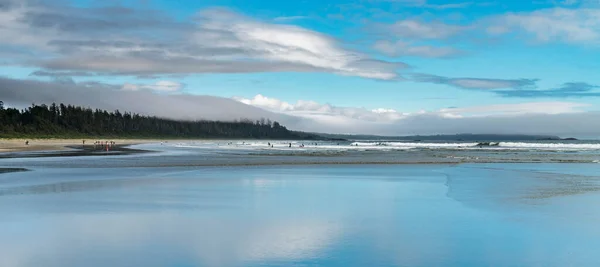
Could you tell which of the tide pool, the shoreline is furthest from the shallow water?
the shoreline

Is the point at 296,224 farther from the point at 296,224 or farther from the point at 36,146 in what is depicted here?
the point at 36,146

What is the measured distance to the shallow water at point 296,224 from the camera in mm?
8203

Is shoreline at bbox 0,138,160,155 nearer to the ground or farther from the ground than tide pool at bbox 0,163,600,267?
farther from the ground

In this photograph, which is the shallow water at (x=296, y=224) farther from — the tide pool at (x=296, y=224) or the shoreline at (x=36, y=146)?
the shoreline at (x=36, y=146)

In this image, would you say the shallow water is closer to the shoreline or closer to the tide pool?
the tide pool

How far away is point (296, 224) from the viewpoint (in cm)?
1092

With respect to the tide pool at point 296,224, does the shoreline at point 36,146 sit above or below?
above

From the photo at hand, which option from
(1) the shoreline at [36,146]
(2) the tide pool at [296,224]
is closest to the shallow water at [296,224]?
(2) the tide pool at [296,224]

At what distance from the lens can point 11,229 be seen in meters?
10.2

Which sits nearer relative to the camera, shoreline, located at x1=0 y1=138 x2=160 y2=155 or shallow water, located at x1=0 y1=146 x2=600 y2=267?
shallow water, located at x1=0 y1=146 x2=600 y2=267

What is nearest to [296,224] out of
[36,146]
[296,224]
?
[296,224]

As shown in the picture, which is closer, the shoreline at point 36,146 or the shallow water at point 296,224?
the shallow water at point 296,224

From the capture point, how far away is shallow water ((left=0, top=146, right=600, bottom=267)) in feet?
26.9

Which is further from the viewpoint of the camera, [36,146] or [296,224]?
[36,146]
